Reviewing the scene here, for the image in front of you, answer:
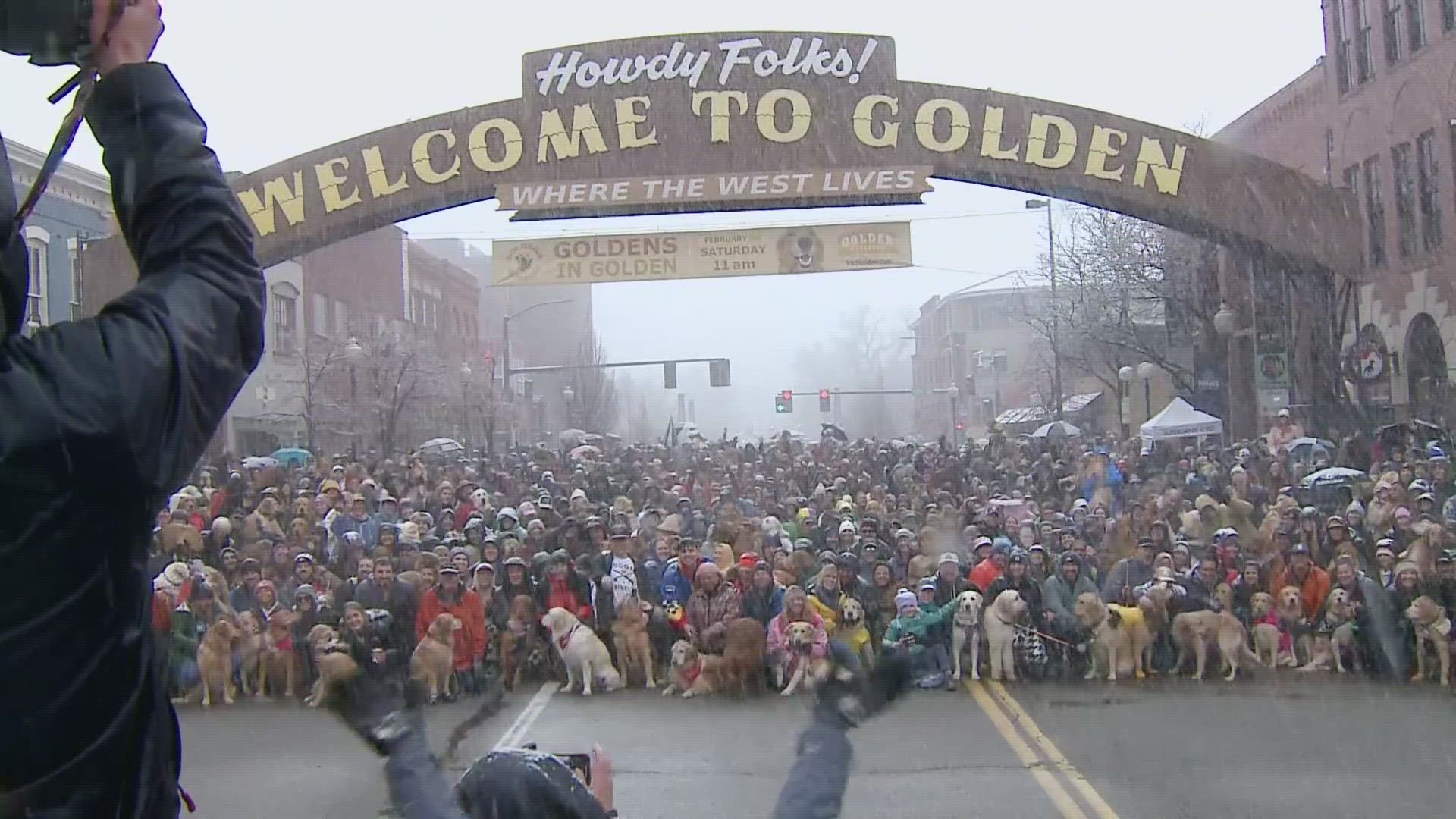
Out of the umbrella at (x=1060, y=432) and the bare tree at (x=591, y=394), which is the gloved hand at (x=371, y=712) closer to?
the umbrella at (x=1060, y=432)

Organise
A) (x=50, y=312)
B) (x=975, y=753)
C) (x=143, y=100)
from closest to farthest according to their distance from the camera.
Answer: (x=143, y=100) → (x=975, y=753) → (x=50, y=312)

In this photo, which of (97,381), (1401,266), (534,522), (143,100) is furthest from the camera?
(1401,266)

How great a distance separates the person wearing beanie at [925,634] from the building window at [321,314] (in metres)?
26.9

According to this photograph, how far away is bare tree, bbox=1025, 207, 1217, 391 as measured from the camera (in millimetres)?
31256

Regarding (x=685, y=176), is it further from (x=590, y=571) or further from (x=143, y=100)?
(x=143, y=100)

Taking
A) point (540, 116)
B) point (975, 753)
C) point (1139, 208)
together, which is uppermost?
point (540, 116)

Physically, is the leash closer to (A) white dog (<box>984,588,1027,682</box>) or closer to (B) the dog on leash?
(A) white dog (<box>984,588,1027,682</box>)

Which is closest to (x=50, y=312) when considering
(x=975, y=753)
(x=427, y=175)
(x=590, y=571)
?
(x=427, y=175)

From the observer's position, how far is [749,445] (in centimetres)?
2572

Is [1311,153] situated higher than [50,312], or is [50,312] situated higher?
[1311,153]

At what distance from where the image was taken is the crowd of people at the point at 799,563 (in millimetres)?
11156

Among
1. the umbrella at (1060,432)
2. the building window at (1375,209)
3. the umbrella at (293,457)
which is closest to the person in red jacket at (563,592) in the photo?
the umbrella at (293,457)

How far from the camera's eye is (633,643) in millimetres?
11336

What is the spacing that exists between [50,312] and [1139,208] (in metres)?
17.9
